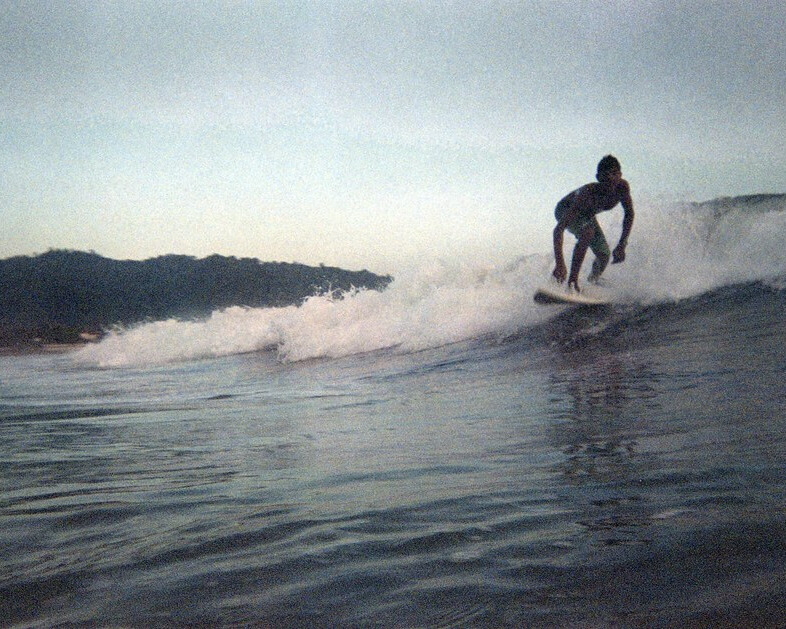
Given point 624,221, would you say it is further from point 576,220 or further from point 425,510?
point 425,510

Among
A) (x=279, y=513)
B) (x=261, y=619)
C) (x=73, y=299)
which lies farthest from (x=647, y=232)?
(x=73, y=299)

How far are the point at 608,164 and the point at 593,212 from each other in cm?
72

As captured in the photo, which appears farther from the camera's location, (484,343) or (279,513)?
(484,343)

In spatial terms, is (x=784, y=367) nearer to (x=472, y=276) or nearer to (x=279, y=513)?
(x=279, y=513)

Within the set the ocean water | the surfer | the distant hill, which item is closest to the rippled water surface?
the ocean water

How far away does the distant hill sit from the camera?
35.9 meters

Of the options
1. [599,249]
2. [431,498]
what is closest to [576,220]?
[599,249]

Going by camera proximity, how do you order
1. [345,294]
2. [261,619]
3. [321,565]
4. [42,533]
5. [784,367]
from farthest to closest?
[345,294], [784,367], [42,533], [321,565], [261,619]

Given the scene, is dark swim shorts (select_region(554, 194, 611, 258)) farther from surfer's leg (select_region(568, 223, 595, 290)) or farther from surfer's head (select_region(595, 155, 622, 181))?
surfer's head (select_region(595, 155, 622, 181))

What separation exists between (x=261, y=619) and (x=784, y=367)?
3905 millimetres

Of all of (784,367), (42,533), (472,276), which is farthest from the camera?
(472,276)

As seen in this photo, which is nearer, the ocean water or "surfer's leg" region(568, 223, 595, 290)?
the ocean water

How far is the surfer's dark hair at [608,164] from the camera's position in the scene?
729 centimetres

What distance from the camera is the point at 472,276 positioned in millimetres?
13086
